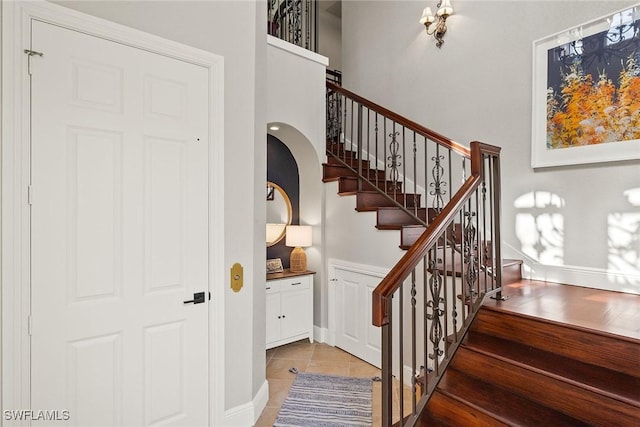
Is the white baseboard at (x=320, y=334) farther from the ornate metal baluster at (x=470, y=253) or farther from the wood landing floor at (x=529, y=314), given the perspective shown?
the ornate metal baluster at (x=470, y=253)

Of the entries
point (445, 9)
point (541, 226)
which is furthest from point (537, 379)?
point (445, 9)

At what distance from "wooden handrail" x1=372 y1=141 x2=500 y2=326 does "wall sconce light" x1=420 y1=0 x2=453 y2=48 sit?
2.37 metres

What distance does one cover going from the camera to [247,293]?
7.51 ft

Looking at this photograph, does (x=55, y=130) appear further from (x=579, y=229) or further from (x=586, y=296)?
(x=579, y=229)

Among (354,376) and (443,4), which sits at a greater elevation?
(443,4)

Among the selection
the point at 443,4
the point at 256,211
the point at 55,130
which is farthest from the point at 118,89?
the point at 443,4

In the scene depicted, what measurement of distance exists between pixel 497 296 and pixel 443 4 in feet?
10.9

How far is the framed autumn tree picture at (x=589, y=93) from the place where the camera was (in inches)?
99.3

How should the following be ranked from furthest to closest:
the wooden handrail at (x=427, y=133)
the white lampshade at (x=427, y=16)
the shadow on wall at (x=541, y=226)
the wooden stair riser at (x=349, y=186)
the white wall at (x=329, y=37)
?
the white wall at (x=329, y=37)
the white lampshade at (x=427, y=16)
the wooden stair riser at (x=349, y=186)
the shadow on wall at (x=541, y=226)
the wooden handrail at (x=427, y=133)

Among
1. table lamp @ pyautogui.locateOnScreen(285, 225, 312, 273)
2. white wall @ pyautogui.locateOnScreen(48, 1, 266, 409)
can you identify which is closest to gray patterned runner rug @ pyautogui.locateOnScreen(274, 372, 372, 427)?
white wall @ pyautogui.locateOnScreen(48, 1, 266, 409)

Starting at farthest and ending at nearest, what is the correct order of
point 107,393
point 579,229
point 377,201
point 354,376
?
point 377,201 < point 354,376 < point 579,229 < point 107,393

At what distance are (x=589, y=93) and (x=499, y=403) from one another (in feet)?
8.46

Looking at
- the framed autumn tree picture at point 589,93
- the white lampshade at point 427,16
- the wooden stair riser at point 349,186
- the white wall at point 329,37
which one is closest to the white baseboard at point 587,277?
the framed autumn tree picture at point 589,93

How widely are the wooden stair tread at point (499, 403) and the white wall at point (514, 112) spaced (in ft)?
5.34
